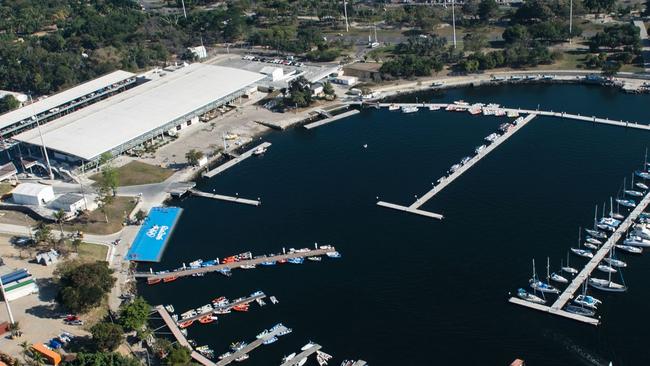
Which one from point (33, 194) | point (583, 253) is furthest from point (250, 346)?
point (33, 194)

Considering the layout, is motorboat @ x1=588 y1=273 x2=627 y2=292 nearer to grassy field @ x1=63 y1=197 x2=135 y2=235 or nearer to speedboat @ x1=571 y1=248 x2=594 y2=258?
speedboat @ x1=571 y1=248 x2=594 y2=258

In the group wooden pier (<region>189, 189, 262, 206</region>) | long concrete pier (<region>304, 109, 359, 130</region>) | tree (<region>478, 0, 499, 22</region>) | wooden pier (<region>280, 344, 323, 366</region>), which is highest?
tree (<region>478, 0, 499, 22</region>)

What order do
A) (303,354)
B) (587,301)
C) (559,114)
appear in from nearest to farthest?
1. (303,354)
2. (587,301)
3. (559,114)

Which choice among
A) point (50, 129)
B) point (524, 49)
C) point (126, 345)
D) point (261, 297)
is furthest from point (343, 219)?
point (524, 49)

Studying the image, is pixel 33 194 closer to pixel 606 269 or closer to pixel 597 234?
pixel 597 234

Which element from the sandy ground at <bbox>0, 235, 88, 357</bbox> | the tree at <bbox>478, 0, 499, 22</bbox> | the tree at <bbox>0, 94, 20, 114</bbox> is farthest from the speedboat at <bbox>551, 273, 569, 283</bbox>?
the tree at <bbox>478, 0, 499, 22</bbox>

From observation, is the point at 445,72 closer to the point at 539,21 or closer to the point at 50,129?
the point at 539,21

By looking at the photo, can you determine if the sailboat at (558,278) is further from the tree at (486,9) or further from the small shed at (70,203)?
the tree at (486,9)
